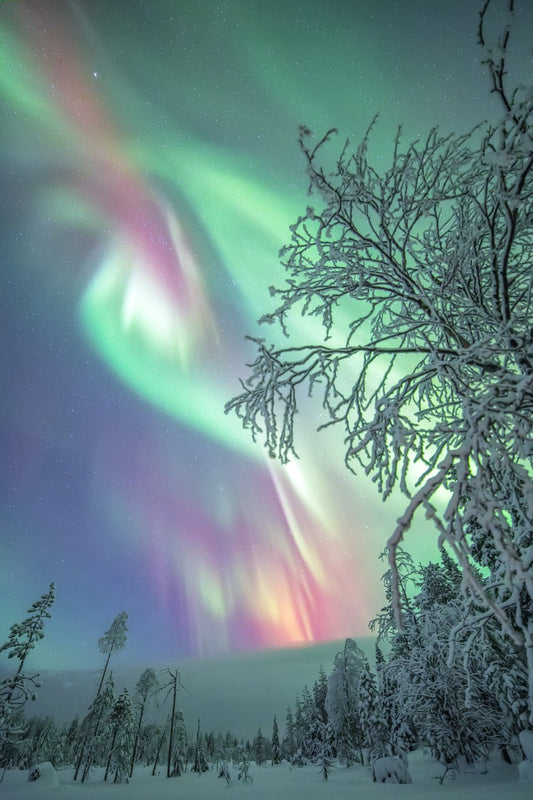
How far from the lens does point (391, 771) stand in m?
18.5

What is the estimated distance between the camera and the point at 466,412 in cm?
255

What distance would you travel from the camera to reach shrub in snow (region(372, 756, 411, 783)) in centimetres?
1811

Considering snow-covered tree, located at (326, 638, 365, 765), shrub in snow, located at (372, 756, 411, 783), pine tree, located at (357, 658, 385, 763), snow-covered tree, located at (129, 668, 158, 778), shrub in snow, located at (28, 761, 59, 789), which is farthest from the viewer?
snow-covered tree, located at (129, 668, 158, 778)

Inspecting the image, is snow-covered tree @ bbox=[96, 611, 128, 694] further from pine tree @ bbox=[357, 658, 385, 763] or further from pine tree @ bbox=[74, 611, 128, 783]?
pine tree @ bbox=[357, 658, 385, 763]

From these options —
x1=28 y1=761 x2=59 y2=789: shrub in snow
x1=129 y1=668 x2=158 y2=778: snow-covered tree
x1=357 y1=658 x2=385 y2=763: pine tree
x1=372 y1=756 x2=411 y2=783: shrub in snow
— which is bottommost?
x1=372 y1=756 x2=411 y2=783: shrub in snow

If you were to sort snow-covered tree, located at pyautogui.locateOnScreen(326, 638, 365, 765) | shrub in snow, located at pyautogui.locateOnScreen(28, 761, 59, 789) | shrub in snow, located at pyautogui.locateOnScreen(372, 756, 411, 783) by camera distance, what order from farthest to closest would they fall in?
snow-covered tree, located at pyautogui.locateOnScreen(326, 638, 365, 765) < shrub in snow, located at pyautogui.locateOnScreen(28, 761, 59, 789) < shrub in snow, located at pyautogui.locateOnScreen(372, 756, 411, 783)

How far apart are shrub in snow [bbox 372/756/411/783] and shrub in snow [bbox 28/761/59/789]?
2169cm

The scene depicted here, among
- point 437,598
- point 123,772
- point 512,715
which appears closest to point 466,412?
point 512,715

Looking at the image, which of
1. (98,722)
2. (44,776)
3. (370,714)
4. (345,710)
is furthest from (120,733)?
(370,714)

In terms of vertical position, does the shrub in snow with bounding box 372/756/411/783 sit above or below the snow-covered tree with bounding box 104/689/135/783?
below

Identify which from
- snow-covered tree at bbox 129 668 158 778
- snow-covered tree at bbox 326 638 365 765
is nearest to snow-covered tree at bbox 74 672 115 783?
snow-covered tree at bbox 129 668 158 778

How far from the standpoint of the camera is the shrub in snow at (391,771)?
18109mm

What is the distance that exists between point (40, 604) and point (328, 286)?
1139 inches

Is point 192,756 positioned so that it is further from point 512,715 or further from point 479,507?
point 479,507
